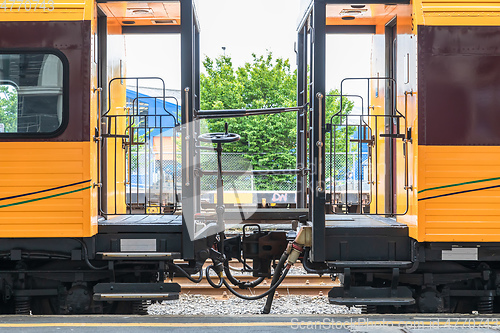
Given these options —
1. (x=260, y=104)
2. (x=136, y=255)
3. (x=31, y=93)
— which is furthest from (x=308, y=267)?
(x=260, y=104)

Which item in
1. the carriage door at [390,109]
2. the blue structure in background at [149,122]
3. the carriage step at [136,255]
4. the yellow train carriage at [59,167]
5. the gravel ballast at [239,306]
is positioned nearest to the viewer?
the yellow train carriage at [59,167]

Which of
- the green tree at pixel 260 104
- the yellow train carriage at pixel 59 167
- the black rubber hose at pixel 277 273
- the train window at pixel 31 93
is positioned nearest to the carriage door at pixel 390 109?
the black rubber hose at pixel 277 273

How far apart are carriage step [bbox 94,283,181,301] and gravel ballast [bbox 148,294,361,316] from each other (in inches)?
46.1

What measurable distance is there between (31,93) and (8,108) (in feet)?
0.80

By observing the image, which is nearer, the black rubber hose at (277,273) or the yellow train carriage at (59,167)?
the yellow train carriage at (59,167)

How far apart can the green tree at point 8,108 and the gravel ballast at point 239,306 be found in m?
2.53

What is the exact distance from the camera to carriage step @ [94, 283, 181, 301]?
407 centimetres

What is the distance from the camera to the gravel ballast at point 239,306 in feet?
17.3

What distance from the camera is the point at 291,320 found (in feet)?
11.9

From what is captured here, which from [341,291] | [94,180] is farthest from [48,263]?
[341,291]

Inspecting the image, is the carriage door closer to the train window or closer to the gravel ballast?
the gravel ballast

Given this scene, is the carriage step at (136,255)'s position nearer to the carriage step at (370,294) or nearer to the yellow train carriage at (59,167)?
the yellow train carriage at (59,167)

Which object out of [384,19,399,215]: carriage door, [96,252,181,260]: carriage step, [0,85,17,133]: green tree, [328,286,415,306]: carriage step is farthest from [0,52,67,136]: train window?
[384,19,399,215]: carriage door

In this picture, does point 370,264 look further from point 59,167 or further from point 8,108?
point 8,108
